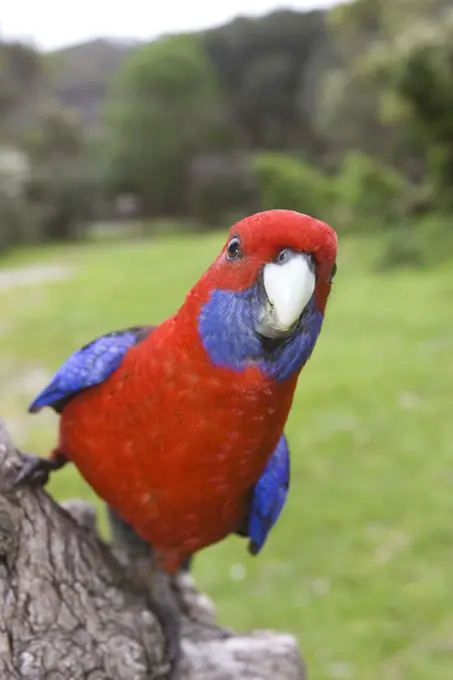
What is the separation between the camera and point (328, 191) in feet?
33.9

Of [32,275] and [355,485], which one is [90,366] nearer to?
[355,485]

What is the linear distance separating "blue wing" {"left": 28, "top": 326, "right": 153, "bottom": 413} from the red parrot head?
0.26 m

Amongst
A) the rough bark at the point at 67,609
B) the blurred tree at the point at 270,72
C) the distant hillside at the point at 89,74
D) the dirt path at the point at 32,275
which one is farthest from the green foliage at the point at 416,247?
the distant hillside at the point at 89,74

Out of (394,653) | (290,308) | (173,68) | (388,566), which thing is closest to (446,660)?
(394,653)

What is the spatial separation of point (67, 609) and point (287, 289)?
66cm

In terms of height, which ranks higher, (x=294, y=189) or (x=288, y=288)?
(x=288, y=288)

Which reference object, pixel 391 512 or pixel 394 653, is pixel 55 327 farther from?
pixel 394 653

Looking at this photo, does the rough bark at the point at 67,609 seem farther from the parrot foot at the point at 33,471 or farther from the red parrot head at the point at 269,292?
the red parrot head at the point at 269,292

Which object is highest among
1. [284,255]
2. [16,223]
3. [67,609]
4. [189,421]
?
[284,255]

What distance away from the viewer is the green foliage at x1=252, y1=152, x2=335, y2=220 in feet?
34.0

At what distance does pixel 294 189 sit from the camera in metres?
10.6

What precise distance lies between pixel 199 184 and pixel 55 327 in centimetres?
983

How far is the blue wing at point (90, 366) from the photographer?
1132mm

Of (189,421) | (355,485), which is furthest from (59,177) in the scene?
(189,421)
